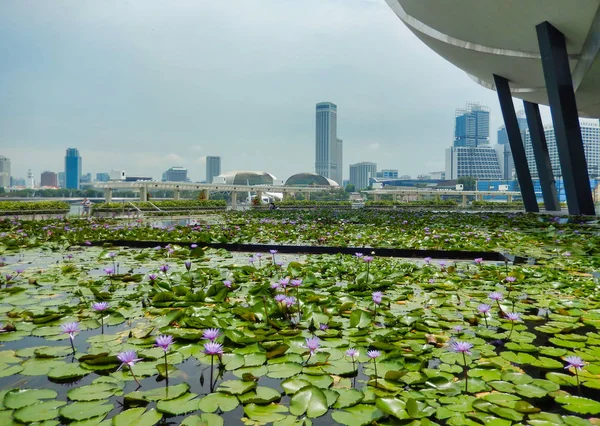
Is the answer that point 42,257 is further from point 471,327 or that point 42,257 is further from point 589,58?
point 589,58

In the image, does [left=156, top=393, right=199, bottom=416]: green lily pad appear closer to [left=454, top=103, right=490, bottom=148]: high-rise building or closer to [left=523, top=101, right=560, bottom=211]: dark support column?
[left=523, top=101, right=560, bottom=211]: dark support column

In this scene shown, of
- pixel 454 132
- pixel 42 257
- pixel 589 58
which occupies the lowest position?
pixel 42 257

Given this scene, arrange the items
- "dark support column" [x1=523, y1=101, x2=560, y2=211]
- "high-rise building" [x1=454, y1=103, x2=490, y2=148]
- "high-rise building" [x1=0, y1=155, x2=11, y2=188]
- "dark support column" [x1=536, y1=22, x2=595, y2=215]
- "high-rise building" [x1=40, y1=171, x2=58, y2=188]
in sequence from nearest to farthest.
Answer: "dark support column" [x1=536, y1=22, x2=595, y2=215], "dark support column" [x1=523, y1=101, x2=560, y2=211], "high-rise building" [x1=0, y1=155, x2=11, y2=188], "high-rise building" [x1=40, y1=171, x2=58, y2=188], "high-rise building" [x1=454, y1=103, x2=490, y2=148]

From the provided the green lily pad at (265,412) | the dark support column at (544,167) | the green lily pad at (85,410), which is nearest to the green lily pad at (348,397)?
the green lily pad at (265,412)

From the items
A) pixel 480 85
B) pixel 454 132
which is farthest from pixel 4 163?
pixel 454 132

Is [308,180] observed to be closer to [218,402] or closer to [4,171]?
[4,171]

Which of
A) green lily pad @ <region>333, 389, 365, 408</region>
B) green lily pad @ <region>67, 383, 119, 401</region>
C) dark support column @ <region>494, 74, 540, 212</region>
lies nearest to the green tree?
dark support column @ <region>494, 74, 540, 212</region>
